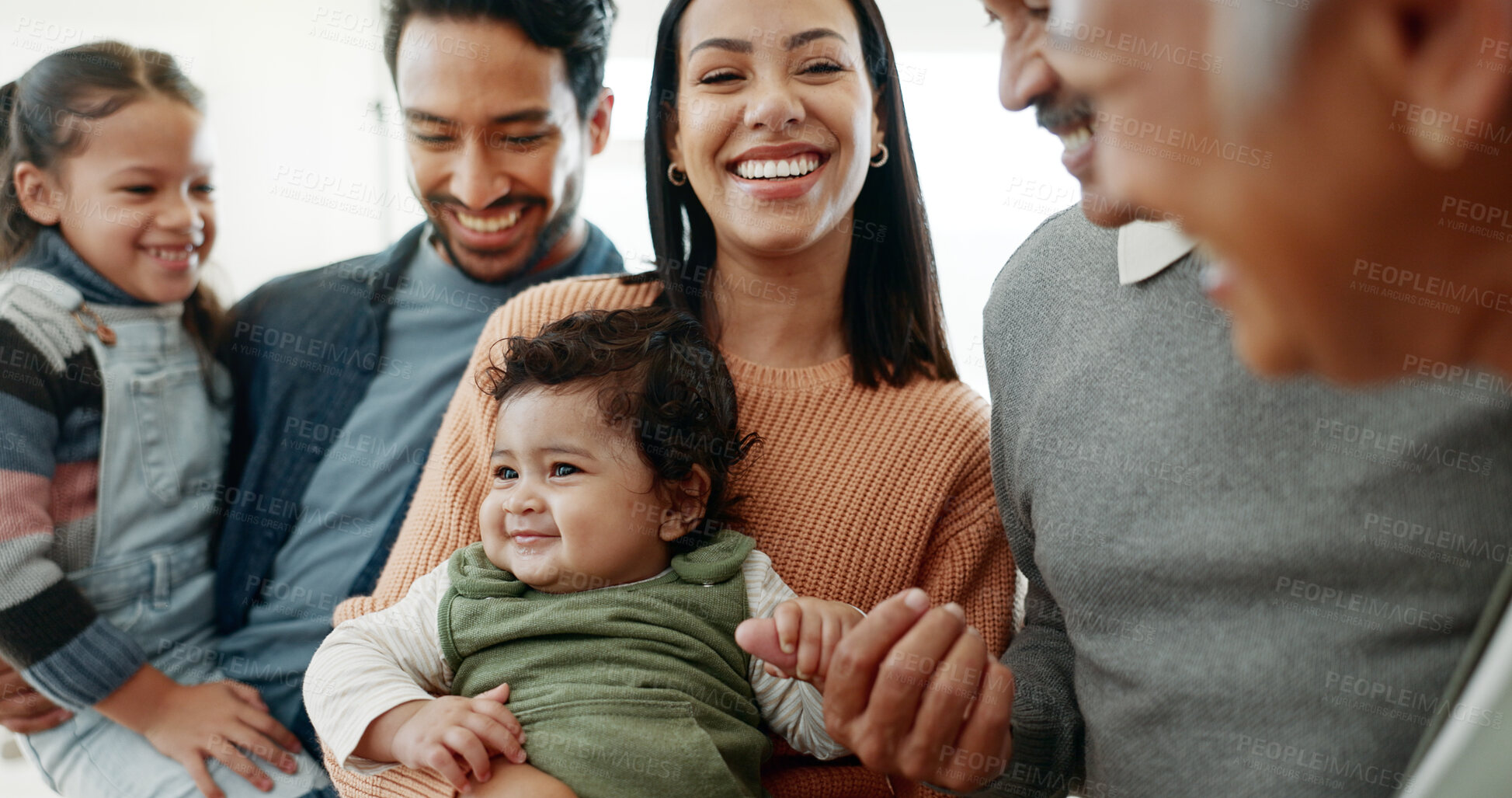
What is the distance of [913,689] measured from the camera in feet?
2.14

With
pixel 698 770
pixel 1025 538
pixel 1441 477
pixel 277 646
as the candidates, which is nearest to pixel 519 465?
pixel 698 770

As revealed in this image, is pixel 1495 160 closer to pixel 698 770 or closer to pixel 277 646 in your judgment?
pixel 698 770

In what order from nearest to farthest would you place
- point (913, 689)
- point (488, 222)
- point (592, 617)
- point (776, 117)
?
point (913, 689) < point (592, 617) < point (776, 117) < point (488, 222)

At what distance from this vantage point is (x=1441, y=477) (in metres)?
0.64

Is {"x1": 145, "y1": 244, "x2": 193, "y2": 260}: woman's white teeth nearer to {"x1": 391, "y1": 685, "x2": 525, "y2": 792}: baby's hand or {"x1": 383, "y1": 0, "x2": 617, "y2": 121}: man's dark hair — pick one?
{"x1": 383, "y1": 0, "x2": 617, "y2": 121}: man's dark hair

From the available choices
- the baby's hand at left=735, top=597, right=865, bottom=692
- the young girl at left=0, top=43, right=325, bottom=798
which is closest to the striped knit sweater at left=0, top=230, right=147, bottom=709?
the young girl at left=0, top=43, right=325, bottom=798

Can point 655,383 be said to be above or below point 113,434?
above

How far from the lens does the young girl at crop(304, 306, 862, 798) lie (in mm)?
864

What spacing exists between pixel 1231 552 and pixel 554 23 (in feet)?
3.63

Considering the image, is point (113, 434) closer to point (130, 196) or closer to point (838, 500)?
point (130, 196)

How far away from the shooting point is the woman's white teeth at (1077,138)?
454 millimetres

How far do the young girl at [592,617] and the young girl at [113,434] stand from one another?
0.48 metres

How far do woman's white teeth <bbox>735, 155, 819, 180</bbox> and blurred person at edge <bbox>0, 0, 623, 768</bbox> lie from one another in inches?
16.8

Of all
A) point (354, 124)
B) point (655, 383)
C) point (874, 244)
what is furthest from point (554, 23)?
point (655, 383)
